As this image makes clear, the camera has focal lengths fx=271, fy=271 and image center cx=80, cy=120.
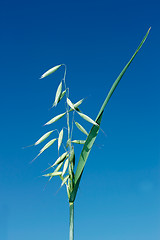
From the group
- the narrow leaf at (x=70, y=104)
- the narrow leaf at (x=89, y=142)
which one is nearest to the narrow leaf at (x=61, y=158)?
the narrow leaf at (x=89, y=142)

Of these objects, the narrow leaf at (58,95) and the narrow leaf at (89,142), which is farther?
the narrow leaf at (58,95)

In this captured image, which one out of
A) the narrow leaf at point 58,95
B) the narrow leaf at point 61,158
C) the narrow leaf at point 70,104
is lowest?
the narrow leaf at point 61,158

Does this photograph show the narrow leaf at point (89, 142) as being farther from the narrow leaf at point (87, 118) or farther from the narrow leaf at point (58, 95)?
the narrow leaf at point (58, 95)

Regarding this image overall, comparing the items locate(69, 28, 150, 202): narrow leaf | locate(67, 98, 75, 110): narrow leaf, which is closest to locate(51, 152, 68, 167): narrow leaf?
locate(69, 28, 150, 202): narrow leaf

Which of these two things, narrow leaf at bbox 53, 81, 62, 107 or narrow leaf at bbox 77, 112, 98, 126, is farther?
narrow leaf at bbox 53, 81, 62, 107

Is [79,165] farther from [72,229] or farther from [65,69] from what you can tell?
[65,69]

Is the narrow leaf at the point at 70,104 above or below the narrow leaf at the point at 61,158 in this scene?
above

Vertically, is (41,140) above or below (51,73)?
below

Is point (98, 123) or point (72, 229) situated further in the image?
point (98, 123)

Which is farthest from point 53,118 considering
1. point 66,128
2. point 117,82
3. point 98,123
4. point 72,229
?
point 72,229

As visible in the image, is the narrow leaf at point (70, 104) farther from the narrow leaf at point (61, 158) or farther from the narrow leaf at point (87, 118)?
the narrow leaf at point (61, 158)

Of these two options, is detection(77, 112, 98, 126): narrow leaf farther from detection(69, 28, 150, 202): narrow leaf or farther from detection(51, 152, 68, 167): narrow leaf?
detection(51, 152, 68, 167): narrow leaf
